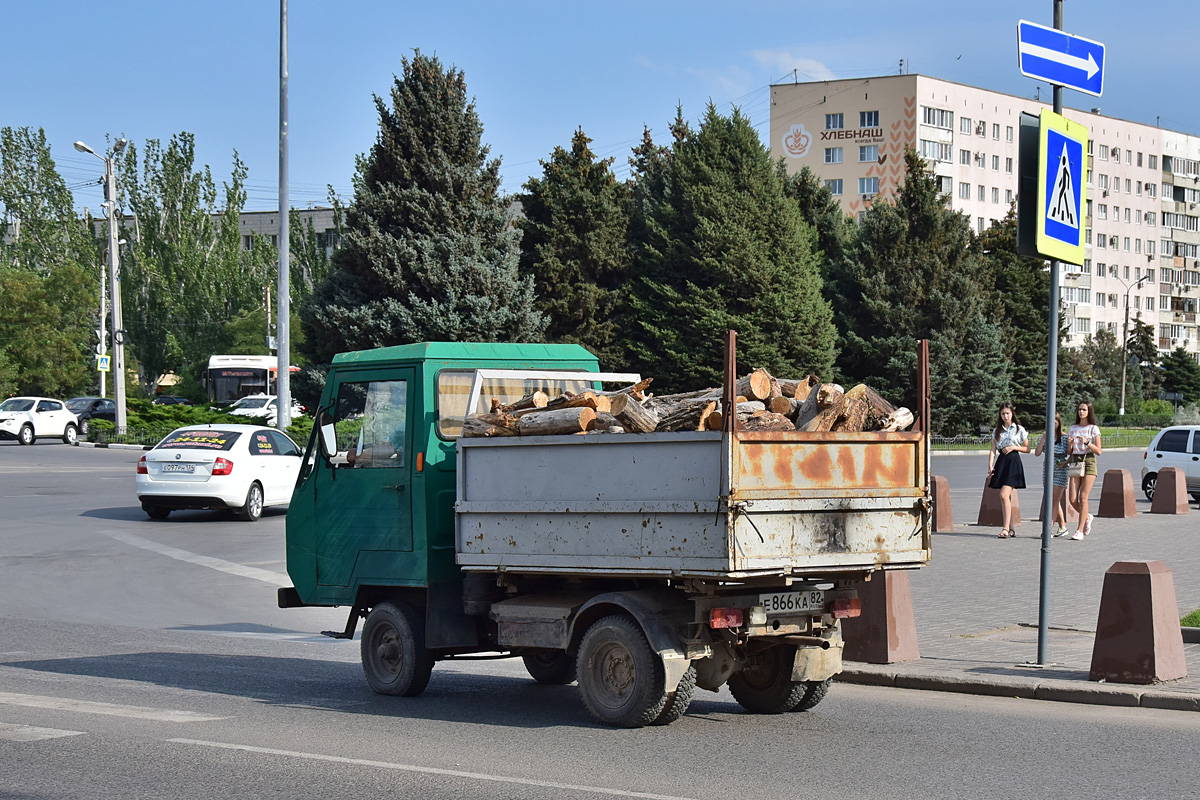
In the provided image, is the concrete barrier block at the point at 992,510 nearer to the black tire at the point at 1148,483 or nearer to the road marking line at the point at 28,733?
the black tire at the point at 1148,483

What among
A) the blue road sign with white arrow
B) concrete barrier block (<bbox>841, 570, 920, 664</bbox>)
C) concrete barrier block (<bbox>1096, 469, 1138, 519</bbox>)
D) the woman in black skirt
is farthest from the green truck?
concrete barrier block (<bbox>1096, 469, 1138, 519</bbox>)

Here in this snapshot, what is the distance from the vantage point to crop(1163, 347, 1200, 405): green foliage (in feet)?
342

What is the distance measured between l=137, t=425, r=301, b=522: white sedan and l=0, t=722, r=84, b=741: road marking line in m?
14.7

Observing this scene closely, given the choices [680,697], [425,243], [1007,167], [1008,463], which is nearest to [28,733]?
[680,697]

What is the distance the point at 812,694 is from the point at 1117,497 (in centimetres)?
1753

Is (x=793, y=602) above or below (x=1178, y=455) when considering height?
below

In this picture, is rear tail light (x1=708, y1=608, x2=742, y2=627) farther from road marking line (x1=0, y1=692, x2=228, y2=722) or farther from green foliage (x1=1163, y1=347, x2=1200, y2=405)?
green foliage (x1=1163, y1=347, x2=1200, y2=405)

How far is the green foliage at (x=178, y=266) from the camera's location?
74750 millimetres

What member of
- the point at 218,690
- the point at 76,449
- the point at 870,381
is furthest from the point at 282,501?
the point at 870,381

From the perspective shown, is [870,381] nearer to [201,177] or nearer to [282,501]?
[282,501]

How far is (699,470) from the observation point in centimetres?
714

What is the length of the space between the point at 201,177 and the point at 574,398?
7417cm

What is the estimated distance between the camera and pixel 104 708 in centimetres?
849

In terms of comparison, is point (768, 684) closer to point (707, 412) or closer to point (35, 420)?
point (707, 412)
